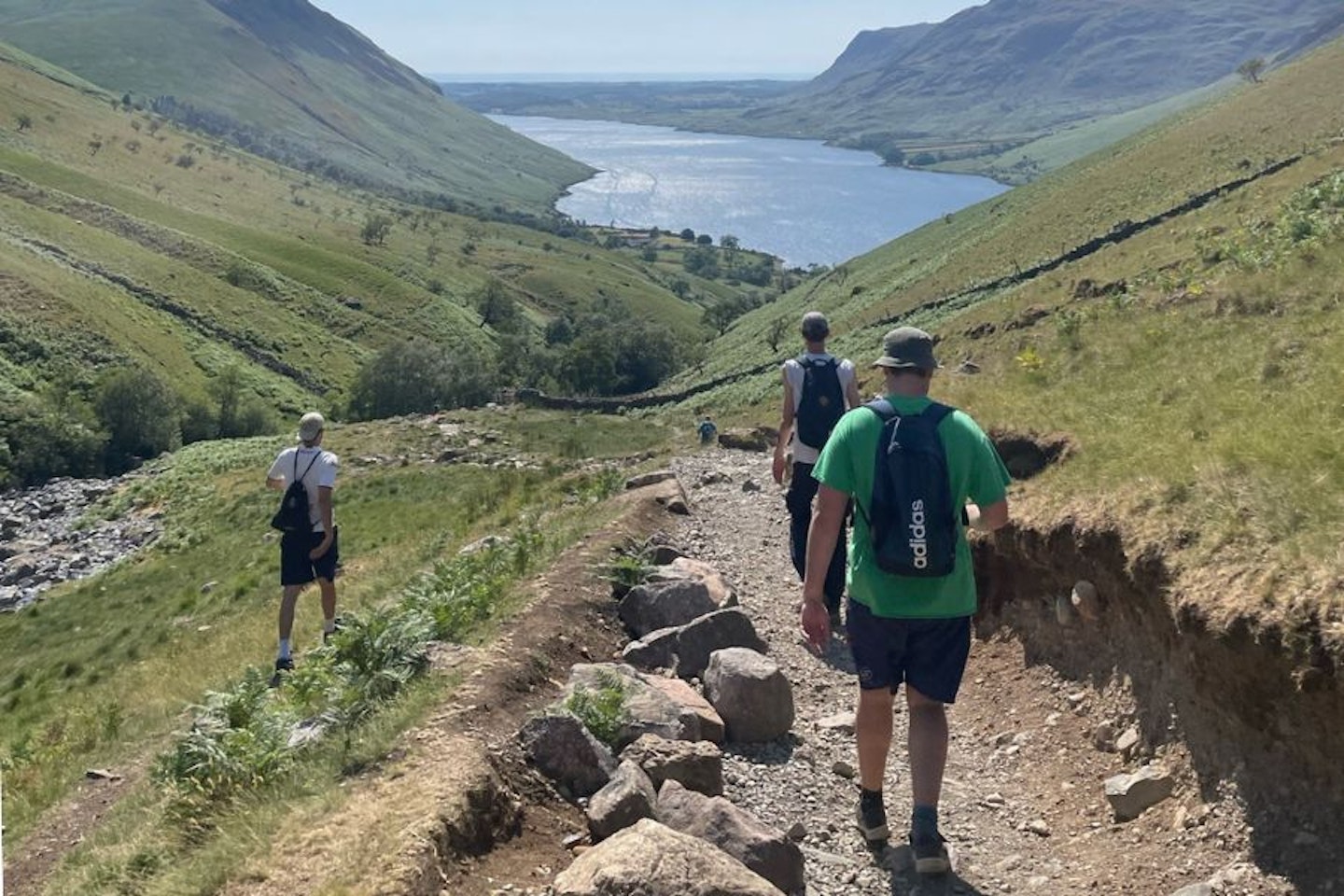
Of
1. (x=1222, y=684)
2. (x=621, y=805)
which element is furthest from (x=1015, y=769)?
(x=621, y=805)

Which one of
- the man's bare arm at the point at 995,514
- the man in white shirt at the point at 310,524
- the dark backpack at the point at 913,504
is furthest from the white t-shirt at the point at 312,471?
the man's bare arm at the point at 995,514

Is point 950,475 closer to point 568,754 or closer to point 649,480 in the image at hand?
point 568,754

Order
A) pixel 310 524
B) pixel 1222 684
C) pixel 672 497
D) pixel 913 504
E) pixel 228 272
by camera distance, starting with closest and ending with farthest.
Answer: pixel 913 504
pixel 1222 684
pixel 310 524
pixel 672 497
pixel 228 272

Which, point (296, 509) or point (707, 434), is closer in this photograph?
point (296, 509)

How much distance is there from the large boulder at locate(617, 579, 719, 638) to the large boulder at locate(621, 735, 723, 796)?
2.51m

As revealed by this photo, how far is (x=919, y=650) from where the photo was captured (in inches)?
216

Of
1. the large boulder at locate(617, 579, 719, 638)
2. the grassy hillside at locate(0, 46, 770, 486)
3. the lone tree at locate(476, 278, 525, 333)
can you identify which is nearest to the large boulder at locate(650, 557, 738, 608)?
the large boulder at locate(617, 579, 719, 638)

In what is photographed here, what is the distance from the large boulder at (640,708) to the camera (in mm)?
6629

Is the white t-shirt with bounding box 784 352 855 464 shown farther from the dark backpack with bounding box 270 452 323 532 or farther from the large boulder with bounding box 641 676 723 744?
the dark backpack with bounding box 270 452 323 532

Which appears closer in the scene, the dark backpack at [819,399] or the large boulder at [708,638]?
the large boulder at [708,638]

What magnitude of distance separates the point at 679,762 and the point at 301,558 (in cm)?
640

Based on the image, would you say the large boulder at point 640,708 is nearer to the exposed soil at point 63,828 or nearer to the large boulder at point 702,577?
the large boulder at point 702,577

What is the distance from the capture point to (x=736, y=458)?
19.7 meters

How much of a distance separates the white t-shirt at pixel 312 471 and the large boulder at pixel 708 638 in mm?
4584
